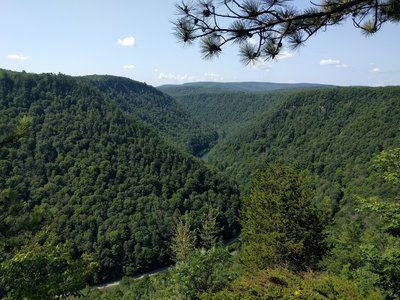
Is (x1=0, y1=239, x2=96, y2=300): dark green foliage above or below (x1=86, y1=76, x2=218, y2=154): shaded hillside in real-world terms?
above

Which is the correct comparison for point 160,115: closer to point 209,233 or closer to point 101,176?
point 101,176

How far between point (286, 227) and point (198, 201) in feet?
186

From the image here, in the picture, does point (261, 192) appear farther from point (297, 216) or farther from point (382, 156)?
point (382, 156)

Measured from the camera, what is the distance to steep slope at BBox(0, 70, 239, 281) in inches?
2335

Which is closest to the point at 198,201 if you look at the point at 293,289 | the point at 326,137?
the point at 326,137

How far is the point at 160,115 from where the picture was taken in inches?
7096

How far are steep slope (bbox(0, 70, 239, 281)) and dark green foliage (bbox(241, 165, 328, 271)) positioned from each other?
137 ft

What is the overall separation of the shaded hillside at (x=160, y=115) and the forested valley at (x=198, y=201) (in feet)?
88.4

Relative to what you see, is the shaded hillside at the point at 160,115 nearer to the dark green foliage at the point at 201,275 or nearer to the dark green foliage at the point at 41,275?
the dark green foliage at the point at 201,275

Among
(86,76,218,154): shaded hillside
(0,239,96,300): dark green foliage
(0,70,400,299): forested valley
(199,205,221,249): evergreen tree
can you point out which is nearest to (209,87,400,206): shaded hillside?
(0,70,400,299): forested valley

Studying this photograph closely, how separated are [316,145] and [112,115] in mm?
55414

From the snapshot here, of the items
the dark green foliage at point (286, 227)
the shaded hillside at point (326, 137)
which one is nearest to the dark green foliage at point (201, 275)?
the dark green foliage at point (286, 227)

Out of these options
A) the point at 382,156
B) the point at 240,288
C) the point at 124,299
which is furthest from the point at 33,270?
the point at 124,299

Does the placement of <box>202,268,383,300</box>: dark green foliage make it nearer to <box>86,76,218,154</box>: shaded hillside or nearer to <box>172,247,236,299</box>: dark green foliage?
<box>172,247,236,299</box>: dark green foliage
